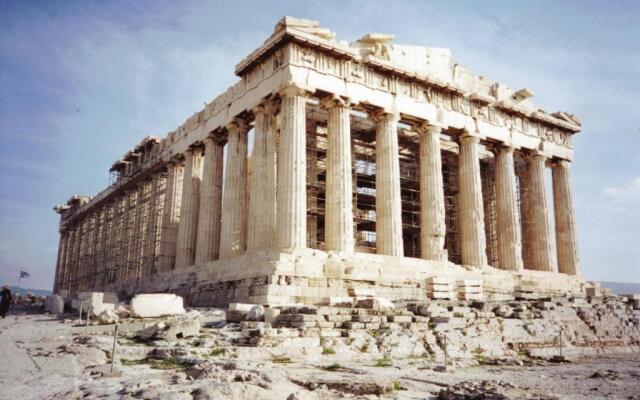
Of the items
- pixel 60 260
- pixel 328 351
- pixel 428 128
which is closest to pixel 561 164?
pixel 428 128

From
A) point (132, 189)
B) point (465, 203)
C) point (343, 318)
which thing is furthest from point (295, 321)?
point (132, 189)

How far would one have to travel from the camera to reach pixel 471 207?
2641 centimetres

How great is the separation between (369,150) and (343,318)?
751 inches

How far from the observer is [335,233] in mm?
21453

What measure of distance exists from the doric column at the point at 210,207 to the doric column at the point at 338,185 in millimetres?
6580

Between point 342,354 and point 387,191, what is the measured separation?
42.3 feet

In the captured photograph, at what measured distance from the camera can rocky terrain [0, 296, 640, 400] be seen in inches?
267

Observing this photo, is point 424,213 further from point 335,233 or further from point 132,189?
point 132,189

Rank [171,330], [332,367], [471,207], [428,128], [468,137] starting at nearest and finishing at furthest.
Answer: [332,367] → [171,330] → [428,128] → [471,207] → [468,137]

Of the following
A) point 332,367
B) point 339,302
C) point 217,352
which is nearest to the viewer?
point 332,367

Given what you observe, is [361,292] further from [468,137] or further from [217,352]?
[468,137]

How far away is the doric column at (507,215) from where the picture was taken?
1073 inches

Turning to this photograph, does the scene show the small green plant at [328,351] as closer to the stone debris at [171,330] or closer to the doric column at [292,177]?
the stone debris at [171,330]

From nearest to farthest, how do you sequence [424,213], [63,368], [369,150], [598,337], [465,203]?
[63,368]
[598,337]
[424,213]
[465,203]
[369,150]
